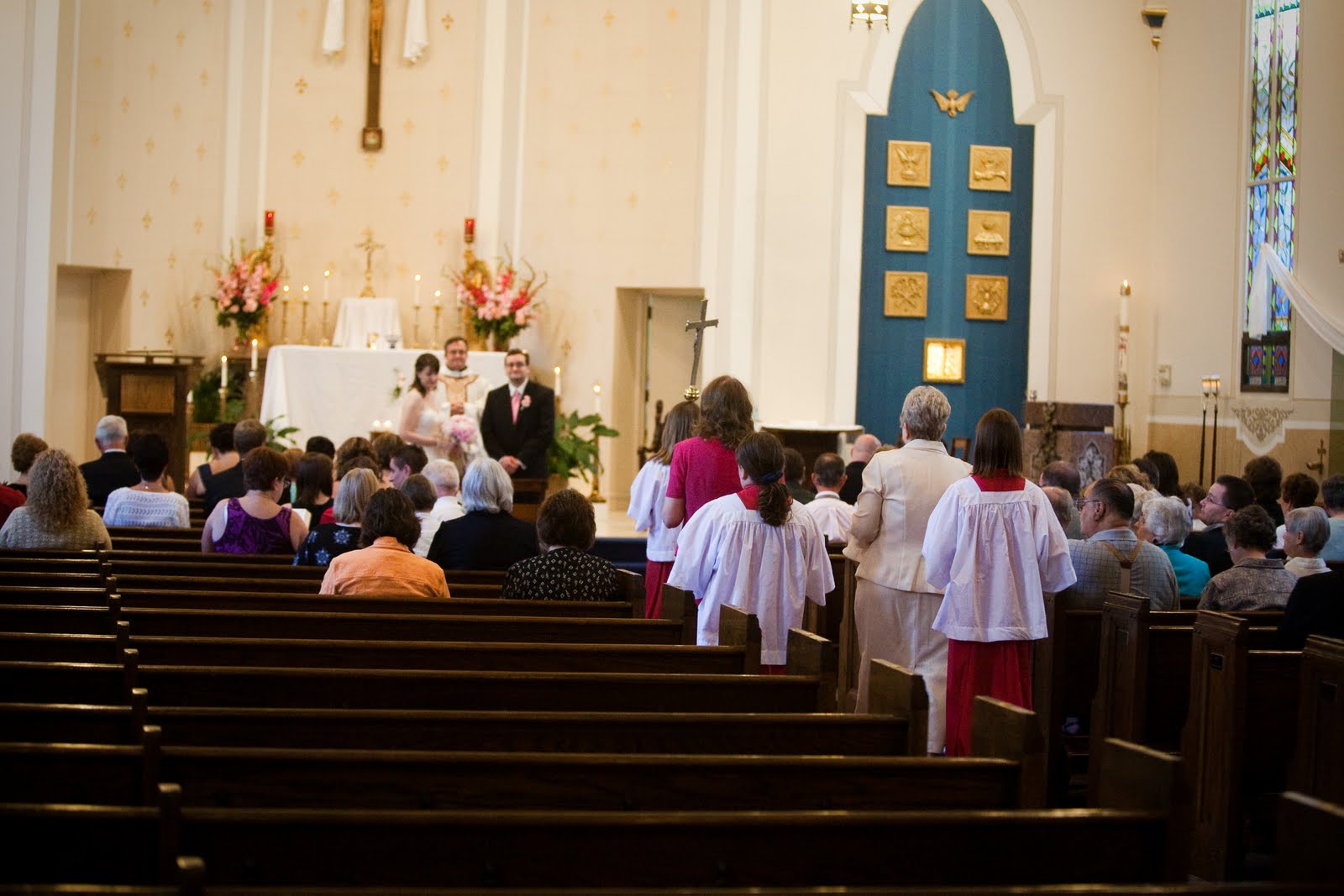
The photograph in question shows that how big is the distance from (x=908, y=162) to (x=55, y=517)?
318 inches

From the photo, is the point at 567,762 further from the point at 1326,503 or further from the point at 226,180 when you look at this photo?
the point at 226,180

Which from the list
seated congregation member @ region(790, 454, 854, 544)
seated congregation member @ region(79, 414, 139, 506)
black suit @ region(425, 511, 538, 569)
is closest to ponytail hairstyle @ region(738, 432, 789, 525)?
black suit @ region(425, 511, 538, 569)

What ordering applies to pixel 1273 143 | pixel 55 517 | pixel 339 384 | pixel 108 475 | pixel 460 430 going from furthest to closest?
pixel 339 384, pixel 1273 143, pixel 460 430, pixel 108 475, pixel 55 517

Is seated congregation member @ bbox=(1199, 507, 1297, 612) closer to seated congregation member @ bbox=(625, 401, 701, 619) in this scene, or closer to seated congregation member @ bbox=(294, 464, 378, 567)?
seated congregation member @ bbox=(625, 401, 701, 619)

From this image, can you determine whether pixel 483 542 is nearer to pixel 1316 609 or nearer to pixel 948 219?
pixel 1316 609

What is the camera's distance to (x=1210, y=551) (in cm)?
643

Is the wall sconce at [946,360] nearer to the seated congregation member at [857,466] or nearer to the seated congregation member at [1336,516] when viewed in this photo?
the seated congregation member at [857,466]

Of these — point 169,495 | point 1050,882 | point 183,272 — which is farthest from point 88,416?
point 1050,882

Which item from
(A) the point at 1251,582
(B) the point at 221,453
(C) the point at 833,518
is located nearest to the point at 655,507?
(C) the point at 833,518

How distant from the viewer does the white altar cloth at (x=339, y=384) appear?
38.7 ft

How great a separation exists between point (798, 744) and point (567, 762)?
63 cm

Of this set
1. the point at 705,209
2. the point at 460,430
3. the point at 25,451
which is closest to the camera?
the point at 25,451

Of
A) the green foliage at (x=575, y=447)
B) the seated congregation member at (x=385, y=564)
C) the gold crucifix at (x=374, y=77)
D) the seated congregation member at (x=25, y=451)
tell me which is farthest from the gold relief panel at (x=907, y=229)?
the seated congregation member at (x=385, y=564)

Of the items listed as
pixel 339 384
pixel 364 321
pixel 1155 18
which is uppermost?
pixel 1155 18
